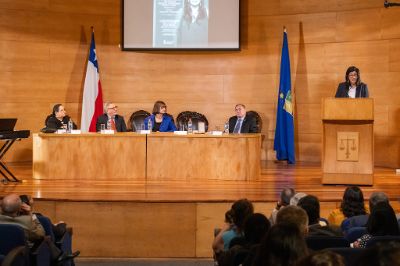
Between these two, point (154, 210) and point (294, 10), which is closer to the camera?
point (154, 210)

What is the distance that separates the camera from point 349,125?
25.6ft

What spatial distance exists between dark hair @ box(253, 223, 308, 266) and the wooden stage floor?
4115mm

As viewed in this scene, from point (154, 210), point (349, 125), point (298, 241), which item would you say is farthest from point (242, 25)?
point (298, 241)

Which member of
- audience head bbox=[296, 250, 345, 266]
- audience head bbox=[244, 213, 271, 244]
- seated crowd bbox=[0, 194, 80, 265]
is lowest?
seated crowd bbox=[0, 194, 80, 265]

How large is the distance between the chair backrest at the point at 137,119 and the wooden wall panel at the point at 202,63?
1.01ft

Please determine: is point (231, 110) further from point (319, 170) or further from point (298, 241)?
point (298, 241)

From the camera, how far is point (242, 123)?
9.45 m

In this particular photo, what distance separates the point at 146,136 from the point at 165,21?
119 inches

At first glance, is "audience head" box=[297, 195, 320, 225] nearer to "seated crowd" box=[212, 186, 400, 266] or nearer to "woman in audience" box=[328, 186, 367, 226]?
"seated crowd" box=[212, 186, 400, 266]

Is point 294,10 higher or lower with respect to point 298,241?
higher

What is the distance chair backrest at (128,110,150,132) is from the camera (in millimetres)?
10703

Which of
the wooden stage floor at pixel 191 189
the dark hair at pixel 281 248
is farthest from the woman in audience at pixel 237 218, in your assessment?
the wooden stage floor at pixel 191 189

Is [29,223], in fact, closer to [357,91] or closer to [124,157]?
[124,157]

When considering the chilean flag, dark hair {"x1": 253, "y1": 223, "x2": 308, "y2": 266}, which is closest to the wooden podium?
the chilean flag
